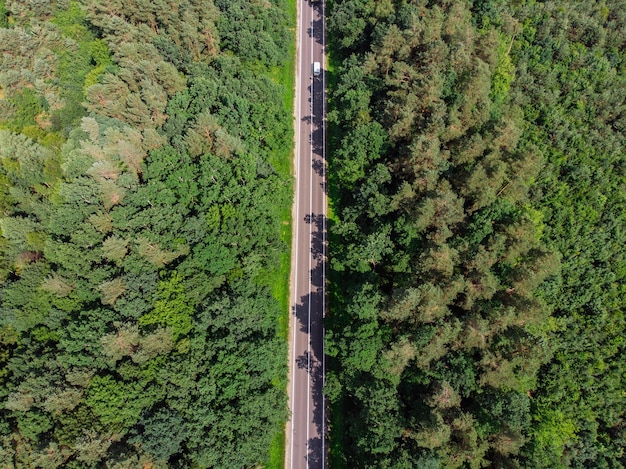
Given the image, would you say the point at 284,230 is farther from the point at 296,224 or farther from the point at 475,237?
the point at 475,237

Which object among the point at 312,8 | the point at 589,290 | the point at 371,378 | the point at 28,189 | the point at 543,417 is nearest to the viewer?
the point at 371,378

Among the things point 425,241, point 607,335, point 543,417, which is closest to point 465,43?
point 425,241

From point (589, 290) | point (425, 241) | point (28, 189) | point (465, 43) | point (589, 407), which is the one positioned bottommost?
point (589, 407)

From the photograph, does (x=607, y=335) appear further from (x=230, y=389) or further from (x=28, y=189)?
(x=28, y=189)

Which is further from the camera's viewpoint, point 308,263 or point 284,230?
point 284,230

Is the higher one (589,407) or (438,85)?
(438,85)

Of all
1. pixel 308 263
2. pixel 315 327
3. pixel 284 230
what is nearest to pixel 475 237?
pixel 308 263

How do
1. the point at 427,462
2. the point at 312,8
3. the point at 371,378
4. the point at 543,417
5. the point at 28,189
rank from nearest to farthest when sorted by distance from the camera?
the point at 427,462, the point at 371,378, the point at 543,417, the point at 28,189, the point at 312,8
